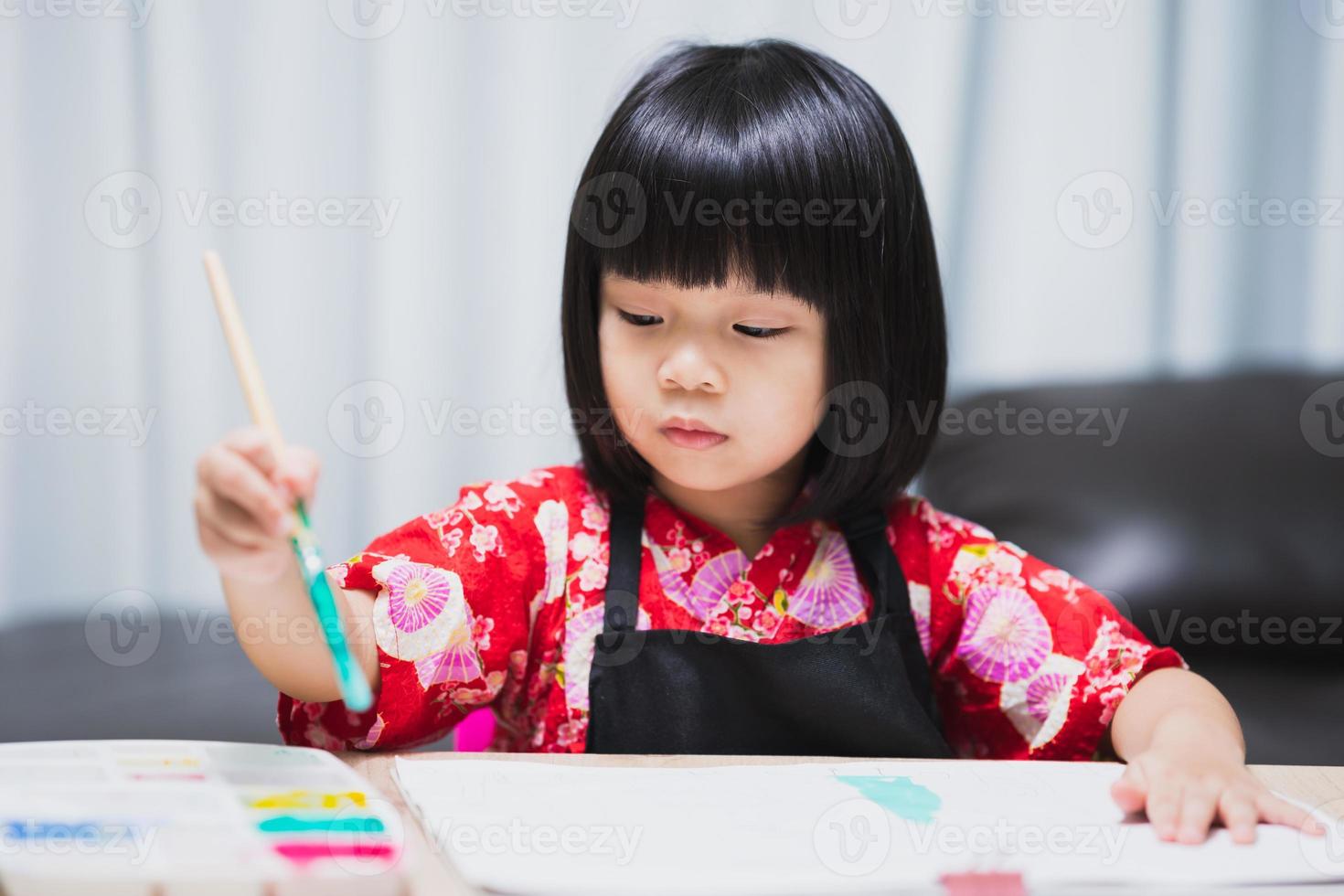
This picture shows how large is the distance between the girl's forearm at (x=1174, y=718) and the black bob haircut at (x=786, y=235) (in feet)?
0.74

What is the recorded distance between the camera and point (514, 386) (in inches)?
56.5

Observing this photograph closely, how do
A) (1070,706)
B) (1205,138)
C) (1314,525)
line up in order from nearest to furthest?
1. (1070,706)
2. (1314,525)
3. (1205,138)

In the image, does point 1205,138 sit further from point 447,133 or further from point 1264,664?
point 447,133

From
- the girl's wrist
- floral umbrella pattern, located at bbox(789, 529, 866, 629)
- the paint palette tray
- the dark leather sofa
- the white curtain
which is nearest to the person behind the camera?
the paint palette tray

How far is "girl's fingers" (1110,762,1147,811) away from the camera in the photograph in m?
0.53

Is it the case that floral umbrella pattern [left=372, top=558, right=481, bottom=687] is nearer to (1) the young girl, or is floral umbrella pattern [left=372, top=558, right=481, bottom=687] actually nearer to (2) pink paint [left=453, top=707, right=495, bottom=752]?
(1) the young girl

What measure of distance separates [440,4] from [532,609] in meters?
0.90

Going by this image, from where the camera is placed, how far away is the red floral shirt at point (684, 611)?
707 mm

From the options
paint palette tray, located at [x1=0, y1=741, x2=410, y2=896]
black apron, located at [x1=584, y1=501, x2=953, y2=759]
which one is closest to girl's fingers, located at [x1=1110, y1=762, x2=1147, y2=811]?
black apron, located at [x1=584, y1=501, x2=953, y2=759]

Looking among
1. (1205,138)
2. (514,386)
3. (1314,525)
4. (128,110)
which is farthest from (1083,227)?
(128,110)

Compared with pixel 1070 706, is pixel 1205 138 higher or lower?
higher

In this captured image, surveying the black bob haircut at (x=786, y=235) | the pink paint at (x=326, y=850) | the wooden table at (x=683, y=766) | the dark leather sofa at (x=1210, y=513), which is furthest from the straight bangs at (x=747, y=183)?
the dark leather sofa at (x=1210, y=513)

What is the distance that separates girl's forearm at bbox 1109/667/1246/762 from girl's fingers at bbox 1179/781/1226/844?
6 cm

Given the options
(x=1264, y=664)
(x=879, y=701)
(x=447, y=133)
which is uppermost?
(x=447, y=133)
